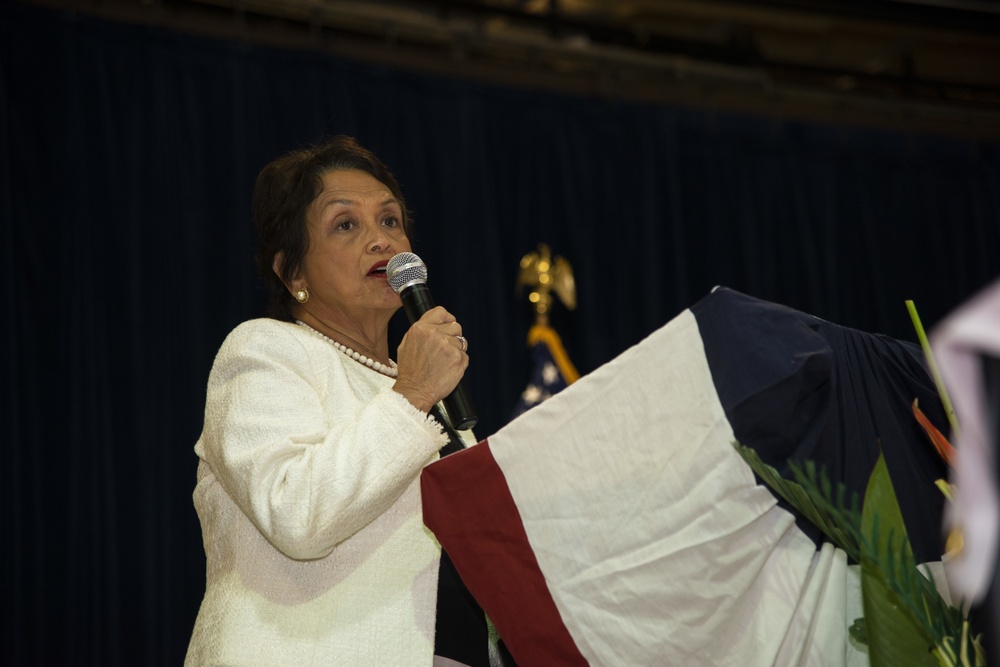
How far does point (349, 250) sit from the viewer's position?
Answer: 1968 millimetres

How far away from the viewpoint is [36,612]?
3.38m

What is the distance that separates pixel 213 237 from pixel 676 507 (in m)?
2.94

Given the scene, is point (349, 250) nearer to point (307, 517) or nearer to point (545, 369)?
point (307, 517)

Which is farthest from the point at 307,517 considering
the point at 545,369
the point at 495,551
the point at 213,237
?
the point at 545,369

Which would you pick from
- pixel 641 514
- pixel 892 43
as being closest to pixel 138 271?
pixel 641 514

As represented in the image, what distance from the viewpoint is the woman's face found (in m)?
1.96

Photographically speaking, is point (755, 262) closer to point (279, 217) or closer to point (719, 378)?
point (279, 217)

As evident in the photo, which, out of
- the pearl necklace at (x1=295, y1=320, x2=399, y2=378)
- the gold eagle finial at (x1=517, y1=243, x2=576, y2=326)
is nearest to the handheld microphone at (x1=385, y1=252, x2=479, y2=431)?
the pearl necklace at (x1=295, y1=320, x2=399, y2=378)

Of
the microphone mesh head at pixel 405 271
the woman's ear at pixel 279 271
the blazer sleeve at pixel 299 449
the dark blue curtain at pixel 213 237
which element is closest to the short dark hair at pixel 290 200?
the woman's ear at pixel 279 271

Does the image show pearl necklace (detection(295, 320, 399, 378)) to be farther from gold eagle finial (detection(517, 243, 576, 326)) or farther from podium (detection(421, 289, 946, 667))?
gold eagle finial (detection(517, 243, 576, 326))

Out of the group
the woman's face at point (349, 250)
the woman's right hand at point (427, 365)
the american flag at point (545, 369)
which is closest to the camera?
the woman's right hand at point (427, 365)

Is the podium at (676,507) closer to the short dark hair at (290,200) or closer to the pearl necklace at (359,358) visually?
the pearl necklace at (359,358)

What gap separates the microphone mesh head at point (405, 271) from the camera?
6.02ft

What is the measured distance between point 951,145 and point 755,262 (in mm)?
1373
